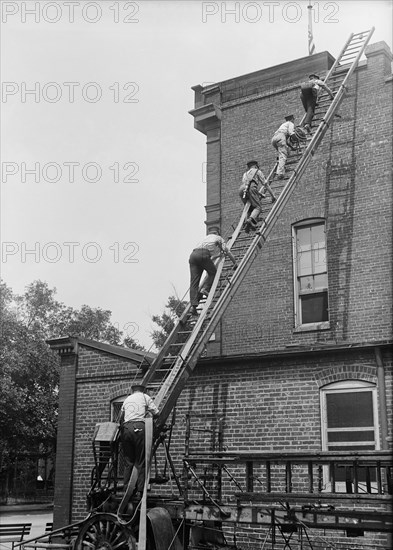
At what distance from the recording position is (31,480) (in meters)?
49.0

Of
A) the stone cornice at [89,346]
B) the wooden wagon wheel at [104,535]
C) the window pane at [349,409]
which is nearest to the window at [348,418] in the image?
the window pane at [349,409]

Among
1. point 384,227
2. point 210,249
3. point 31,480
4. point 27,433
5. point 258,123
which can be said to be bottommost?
point 31,480

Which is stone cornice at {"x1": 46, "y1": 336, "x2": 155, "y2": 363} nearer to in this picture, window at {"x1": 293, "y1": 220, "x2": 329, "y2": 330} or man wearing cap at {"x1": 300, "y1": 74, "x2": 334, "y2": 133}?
window at {"x1": 293, "y1": 220, "x2": 329, "y2": 330}

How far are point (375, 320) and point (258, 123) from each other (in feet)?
20.3

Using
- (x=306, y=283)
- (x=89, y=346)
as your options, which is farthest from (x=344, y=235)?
(x=89, y=346)

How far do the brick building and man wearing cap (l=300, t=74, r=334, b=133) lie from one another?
1.43 meters

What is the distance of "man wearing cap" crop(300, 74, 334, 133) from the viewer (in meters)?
14.5

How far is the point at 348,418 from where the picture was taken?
12.7 m

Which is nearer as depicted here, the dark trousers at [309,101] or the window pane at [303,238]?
the dark trousers at [309,101]

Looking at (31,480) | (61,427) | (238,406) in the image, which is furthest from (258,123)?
(31,480)

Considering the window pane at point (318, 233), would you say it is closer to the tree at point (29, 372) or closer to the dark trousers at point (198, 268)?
the dark trousers at point (198, 268)

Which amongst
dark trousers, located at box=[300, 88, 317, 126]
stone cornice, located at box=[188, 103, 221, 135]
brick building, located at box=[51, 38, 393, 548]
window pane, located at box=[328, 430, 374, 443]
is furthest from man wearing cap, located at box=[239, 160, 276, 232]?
stone cornice, located at box=[188, 103, 221, 135]

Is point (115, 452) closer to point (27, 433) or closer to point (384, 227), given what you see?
point (384, 227)

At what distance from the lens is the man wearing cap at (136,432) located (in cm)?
984
